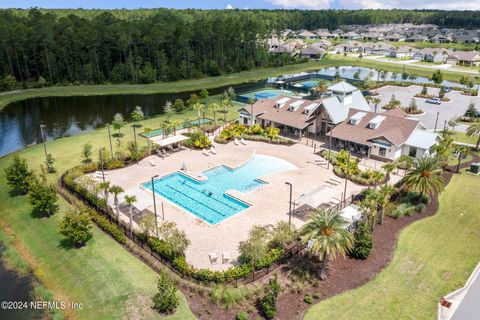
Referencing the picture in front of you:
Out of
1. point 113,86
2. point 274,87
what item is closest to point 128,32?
point 113,86

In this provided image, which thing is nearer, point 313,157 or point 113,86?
point 313,157

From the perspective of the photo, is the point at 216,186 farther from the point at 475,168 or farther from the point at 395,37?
the point at 395,37

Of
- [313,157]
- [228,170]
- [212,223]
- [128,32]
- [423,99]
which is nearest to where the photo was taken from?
[212,223]

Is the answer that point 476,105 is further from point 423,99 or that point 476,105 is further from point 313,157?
point 313,157

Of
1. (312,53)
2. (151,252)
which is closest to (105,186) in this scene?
(151,252)

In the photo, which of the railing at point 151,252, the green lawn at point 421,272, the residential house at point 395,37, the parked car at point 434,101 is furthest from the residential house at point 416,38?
the railing at point 151,252

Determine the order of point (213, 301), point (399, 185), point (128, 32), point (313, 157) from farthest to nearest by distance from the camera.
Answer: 1. point (128, 32)
2. point (313, 157)
3. point (399, 185)
4. point (213, 301)

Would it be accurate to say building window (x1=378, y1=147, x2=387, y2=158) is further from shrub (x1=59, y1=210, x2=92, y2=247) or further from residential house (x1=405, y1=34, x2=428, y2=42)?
residential house (x1=405, y1=34, x2=428, y2=42)
